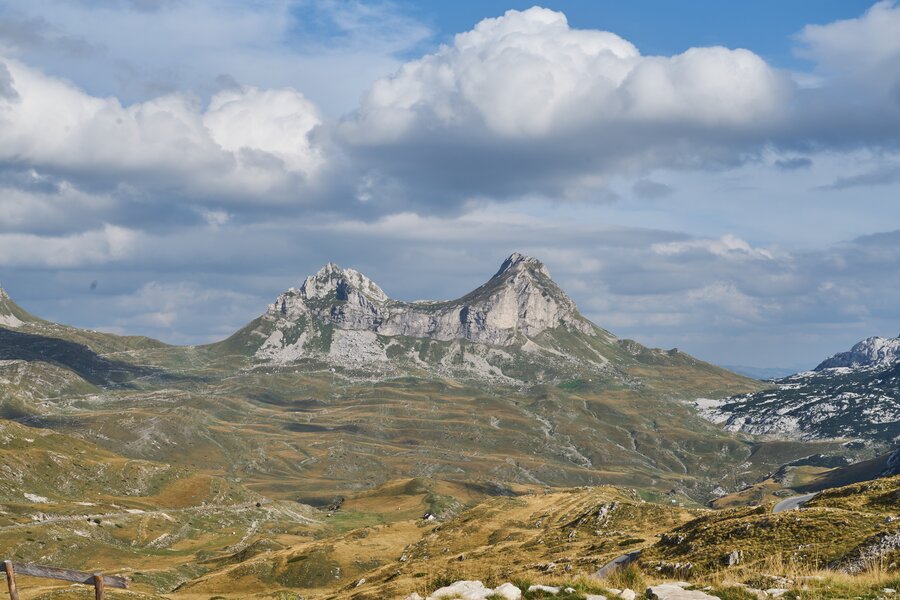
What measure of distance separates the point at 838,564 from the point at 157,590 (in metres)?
137

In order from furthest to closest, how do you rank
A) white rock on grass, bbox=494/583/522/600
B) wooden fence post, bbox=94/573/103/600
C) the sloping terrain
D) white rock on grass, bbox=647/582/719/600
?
the sloping terrain < white rock on grass, bbox=494/583/522/600 < white rock on grass, bbox=647/582/719/600 < wooden fence post, bbox=94/573/103/600

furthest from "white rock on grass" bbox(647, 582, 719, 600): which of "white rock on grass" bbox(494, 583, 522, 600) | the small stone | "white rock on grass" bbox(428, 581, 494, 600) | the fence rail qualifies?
the fence rail

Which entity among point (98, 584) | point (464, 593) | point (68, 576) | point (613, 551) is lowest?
point (613, 551)

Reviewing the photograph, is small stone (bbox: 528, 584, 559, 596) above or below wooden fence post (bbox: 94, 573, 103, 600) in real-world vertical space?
below

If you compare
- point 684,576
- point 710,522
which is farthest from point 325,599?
point 684,576

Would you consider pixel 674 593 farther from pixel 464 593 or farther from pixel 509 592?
pixel 464 593

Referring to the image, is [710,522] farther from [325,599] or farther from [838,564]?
[325,599]

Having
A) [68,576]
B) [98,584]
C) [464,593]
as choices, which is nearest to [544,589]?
[464,593]

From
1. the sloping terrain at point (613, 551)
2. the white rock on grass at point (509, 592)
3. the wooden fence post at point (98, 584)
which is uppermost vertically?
the wooden fence post at point (98, 584)

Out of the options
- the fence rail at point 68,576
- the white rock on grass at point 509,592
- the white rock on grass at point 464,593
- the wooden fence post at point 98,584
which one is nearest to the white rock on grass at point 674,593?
the white rock on grass at point 509,592

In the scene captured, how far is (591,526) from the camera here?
126 m

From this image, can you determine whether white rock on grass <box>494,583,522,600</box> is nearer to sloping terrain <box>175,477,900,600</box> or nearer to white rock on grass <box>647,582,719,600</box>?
sloping terrain <box>175,477,900,600</box>

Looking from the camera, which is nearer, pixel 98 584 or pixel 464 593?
pixel 98 584

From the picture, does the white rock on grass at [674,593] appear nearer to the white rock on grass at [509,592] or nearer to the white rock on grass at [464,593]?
the white rock on grass at [509,592]
